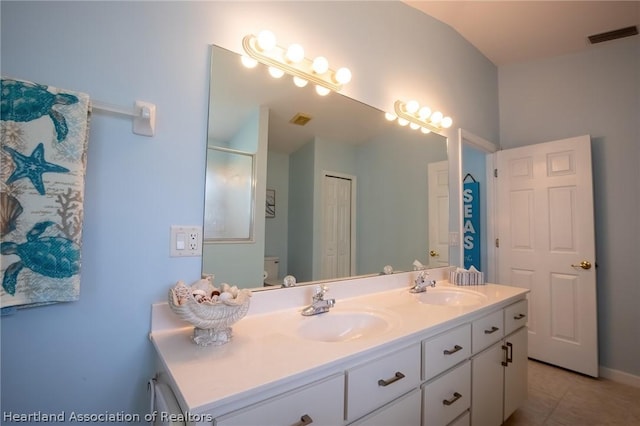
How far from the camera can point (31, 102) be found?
801mm

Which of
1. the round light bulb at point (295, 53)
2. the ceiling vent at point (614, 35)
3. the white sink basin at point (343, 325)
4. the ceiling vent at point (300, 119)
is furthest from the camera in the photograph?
the ceiling vent at point (614, 35)

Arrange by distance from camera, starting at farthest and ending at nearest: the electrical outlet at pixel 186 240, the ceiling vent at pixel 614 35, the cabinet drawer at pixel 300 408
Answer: the ceiling vent at pixel 614 35
the electrical outlet at pixel 186 240
the cabinet drawer at pixel 300 408

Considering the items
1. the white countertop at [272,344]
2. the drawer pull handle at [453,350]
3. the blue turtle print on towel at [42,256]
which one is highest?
the blue turtle print on towel at [42,256]

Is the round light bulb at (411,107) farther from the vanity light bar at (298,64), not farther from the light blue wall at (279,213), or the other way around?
the light blue wall at (279,213)

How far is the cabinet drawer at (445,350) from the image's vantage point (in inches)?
44.9

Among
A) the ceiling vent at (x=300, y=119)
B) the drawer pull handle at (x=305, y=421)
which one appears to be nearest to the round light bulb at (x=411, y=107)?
the ceiling vent at (x=300, y=119)

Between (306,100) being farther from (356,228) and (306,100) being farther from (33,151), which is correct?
(33,151)

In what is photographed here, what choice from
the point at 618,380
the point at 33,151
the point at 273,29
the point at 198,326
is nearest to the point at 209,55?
the point at 273,29

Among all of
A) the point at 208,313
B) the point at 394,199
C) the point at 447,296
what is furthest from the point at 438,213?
the point at 208,313

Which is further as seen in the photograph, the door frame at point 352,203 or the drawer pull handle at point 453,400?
the door frame at point 352,203

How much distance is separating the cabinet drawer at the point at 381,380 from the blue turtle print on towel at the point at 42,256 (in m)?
0.87

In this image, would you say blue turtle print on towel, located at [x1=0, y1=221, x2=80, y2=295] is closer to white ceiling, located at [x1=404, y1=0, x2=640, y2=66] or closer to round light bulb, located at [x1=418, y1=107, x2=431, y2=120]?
round light bulb, located at [x1=418, y1=107, x2=431, y2=120]

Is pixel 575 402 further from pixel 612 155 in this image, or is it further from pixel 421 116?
pixel 421 116

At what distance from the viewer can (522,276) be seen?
8.80ft
